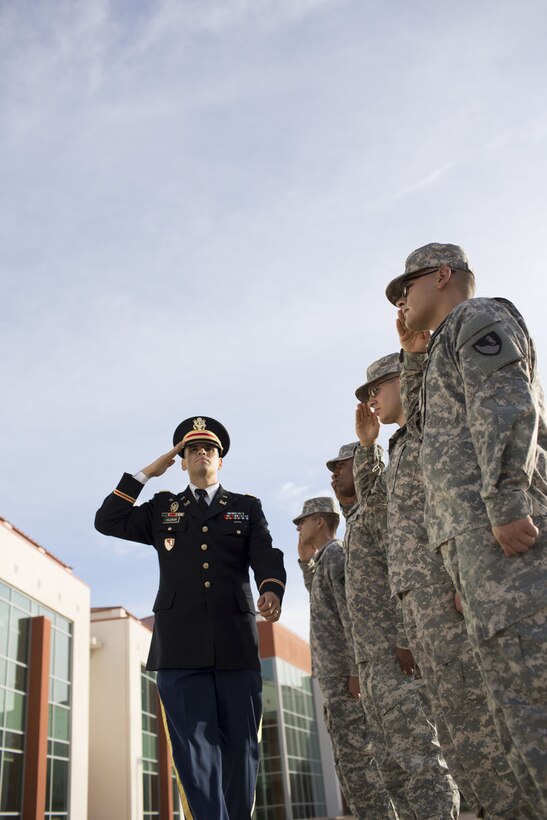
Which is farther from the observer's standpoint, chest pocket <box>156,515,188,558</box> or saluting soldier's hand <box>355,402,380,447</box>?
saluting soldier's hand <box>355,402,380,447</box>

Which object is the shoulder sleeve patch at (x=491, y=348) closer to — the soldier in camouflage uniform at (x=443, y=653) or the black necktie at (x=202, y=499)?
the soldier in camouflage uniform at (x=443, y=653)

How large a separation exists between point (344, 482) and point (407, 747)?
2388 millimetres

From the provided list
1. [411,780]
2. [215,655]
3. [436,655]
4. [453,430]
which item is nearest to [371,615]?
[411,780]

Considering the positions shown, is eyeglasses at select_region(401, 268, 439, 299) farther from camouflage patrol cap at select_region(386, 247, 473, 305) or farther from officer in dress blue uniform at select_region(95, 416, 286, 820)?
officer in dress blue uniform at select_region(95, 416, 286, 820)

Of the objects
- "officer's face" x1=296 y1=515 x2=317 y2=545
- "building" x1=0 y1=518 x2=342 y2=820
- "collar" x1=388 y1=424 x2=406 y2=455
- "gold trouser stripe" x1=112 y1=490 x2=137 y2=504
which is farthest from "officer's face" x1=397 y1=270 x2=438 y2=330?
"building" x1=0 y1=518 x2=342 y2=820

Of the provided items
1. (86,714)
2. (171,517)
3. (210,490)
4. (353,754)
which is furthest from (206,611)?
(86,714)

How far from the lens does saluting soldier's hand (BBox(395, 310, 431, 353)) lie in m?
3.72

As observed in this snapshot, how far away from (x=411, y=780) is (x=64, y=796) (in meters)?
18.3

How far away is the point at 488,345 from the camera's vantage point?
261cm

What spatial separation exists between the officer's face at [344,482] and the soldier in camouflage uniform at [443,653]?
220 centimetres

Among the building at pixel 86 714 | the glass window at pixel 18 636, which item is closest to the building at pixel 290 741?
the building at pixel 86 714

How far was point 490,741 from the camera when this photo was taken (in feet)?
9.14

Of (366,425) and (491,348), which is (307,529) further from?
(491,348)

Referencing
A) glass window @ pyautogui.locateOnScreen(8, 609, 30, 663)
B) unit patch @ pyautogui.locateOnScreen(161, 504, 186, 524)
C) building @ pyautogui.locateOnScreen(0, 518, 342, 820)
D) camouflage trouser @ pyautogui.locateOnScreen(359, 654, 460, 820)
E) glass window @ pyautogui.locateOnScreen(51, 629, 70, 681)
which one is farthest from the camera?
glass window @ pyautogui.locateOnScreen(51, 629, 70, 681)
